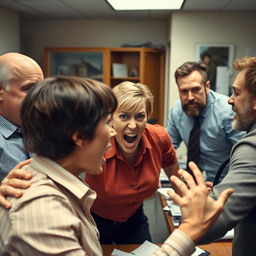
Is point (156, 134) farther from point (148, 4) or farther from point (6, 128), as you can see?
point (148, 4)

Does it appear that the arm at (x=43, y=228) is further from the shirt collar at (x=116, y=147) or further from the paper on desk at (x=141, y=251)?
the shirt collar at (x=116, y=147)

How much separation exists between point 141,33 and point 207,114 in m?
3.05

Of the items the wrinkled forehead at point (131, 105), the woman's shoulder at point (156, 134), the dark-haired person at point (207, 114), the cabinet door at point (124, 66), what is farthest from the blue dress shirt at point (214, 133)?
the cabinet door at point (124, 66)

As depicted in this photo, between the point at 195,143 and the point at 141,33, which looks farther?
the point at 141,33

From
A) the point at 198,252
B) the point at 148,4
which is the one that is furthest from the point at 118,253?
the point at 148,4

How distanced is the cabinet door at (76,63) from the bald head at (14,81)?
3627 millimetres

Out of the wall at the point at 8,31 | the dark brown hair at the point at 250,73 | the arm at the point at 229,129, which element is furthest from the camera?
the wall at the point at 8,31

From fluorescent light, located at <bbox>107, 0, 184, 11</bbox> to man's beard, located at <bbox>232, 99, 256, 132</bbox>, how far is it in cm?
254

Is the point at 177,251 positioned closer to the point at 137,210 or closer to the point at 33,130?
the point at 33,130

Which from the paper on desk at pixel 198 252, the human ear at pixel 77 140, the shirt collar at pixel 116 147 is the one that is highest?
the human ear at pixel 77 140

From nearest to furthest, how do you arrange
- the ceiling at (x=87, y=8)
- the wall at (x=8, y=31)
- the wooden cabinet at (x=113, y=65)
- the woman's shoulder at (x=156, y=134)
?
1. the woman's shoulder at (x=156, y=134)
2. the ceiling at (x=87, y=8)
3. the wall at (x=8, y=31)
4. the wooden cabinet at (x=113, y=65)

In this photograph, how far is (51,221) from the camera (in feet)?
2.40

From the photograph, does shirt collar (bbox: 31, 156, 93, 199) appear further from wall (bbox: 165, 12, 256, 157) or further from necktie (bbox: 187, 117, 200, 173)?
wall (bbox: 165, 12, 256, 157)

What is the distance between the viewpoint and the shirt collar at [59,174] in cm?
83
